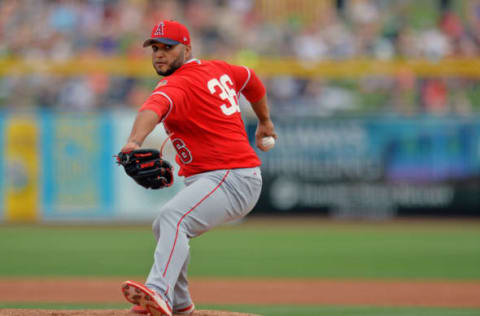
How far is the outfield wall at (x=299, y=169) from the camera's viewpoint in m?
12.8

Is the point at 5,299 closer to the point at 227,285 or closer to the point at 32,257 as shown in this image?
the point at 227,285

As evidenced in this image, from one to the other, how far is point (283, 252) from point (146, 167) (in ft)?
20.7

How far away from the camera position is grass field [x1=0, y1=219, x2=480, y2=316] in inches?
324

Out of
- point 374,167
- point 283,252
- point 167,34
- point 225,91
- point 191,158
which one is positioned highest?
point 167,34

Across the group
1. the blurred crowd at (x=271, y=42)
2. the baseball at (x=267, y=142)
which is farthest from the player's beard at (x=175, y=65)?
the blurred crowd at (x=271, y=42)

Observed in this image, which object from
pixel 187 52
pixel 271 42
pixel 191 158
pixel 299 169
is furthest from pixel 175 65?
pixel 271 42

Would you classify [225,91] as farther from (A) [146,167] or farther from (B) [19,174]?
(B) [19,174]

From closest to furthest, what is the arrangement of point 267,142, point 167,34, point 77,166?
point 167,34 → point 267,142 → point 77,166

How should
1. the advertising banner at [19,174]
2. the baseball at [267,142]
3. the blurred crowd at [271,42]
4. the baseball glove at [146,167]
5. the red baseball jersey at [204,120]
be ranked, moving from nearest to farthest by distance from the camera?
the baseball glove at [146,167] < the red baseball jersey at [204,120] < the baseball at [267,142] < the advertising banner at [19,174] < the blurred crowd at [271,42]

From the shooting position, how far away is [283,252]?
10.0m

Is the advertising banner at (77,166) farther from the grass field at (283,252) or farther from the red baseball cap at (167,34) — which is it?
the red baseball cap at (167,34)

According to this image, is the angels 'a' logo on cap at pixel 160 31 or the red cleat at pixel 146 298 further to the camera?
the angels 'a' logo on cap at pixel 160 31

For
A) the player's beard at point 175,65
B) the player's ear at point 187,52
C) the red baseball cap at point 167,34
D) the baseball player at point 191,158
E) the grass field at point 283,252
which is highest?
the red baseball cap at point 167,34

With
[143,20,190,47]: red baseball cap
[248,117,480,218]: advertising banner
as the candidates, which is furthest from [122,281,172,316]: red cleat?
[248,117,480,218]: advertising banner
